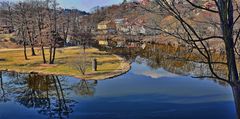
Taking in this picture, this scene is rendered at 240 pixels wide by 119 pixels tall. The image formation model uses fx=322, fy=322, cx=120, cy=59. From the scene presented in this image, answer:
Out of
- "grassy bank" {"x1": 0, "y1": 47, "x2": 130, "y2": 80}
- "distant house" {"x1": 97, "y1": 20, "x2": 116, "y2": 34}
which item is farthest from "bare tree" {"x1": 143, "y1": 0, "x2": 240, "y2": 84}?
"distant house" {"x1": 97, "y1": 20, "x2": 116, "y2": 34}

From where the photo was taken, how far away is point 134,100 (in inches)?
782

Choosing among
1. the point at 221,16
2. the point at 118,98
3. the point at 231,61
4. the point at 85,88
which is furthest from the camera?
the point at 85,88

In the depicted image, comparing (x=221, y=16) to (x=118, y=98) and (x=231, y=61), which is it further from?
(x=118, y=98)

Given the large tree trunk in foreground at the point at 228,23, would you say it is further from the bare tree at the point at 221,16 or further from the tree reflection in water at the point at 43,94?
the tree reflection in water at the point at 43,94

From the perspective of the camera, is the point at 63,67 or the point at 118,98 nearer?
the point at 118,98

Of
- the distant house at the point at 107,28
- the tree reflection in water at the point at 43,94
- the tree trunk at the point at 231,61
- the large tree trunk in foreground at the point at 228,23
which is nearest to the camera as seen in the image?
the large tree trunk in foreground at the point at 228,23

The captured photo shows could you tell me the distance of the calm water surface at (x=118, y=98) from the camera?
17.3 metres

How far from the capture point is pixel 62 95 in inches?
845

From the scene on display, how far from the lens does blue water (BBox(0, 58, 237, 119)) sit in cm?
1722

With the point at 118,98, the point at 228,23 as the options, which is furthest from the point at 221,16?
the point at 118,98

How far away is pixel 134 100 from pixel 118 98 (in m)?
1.12

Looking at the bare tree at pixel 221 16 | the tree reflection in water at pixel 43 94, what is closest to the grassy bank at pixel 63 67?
the tree reflection in water at pixel 43 94

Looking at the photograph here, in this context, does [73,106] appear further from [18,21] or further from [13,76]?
[18,21]

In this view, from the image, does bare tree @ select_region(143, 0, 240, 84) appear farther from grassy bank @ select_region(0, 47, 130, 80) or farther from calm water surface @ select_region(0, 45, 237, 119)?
grassy bank @ select_region(0, 47, 130, 80)
